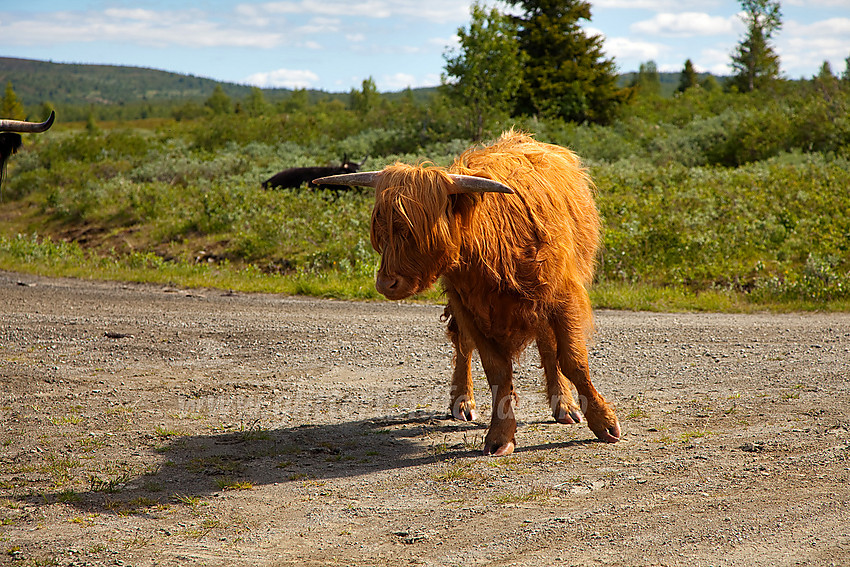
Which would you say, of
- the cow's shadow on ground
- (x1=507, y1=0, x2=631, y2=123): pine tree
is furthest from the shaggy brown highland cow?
(x1=507, y1=0, x2=631, y2=123): pine tree

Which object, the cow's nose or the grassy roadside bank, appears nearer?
the cow's nose

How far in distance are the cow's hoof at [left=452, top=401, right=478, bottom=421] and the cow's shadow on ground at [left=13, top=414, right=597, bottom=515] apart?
8 centimetres

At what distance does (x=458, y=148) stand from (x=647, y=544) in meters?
21.3

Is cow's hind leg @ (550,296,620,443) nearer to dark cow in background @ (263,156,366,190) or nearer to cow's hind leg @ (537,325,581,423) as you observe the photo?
cow's hind leg @ (537,325,581,423)

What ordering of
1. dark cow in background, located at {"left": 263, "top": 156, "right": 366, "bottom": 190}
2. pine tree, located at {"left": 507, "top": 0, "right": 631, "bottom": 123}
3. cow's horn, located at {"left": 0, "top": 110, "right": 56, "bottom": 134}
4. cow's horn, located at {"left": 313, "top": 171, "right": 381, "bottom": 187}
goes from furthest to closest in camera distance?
pine tree, located at {"left": 507, "top": 0, "right": 631, "bottom": 123} < dark cow in background, located at {"left": 263, "top": 156, "right": 366, "bottom": 190} < cow's horn, located at {"left": 0, "top": 110, "right": 56, "bottom": 134} < cow's horn, located at {"left": 313, "top": 171, "right": 381, "bottom": 187}

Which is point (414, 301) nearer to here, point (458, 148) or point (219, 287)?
point (219, 287)

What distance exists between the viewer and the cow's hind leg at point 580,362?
17.0 ft

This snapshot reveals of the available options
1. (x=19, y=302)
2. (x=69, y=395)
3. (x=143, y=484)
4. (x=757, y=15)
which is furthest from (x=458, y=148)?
(x=757, y=15)

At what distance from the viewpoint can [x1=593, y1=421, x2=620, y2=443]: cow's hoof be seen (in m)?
5.25

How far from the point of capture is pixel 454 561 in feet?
11.3

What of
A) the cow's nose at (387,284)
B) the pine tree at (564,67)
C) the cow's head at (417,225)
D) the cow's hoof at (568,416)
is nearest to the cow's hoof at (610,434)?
the cow's hoof at (568,416)

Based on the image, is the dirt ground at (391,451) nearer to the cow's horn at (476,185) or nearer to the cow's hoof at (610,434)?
the cow's hoof at (610,434)

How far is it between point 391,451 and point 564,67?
31.2m

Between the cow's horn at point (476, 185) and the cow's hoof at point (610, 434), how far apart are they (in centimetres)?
191
